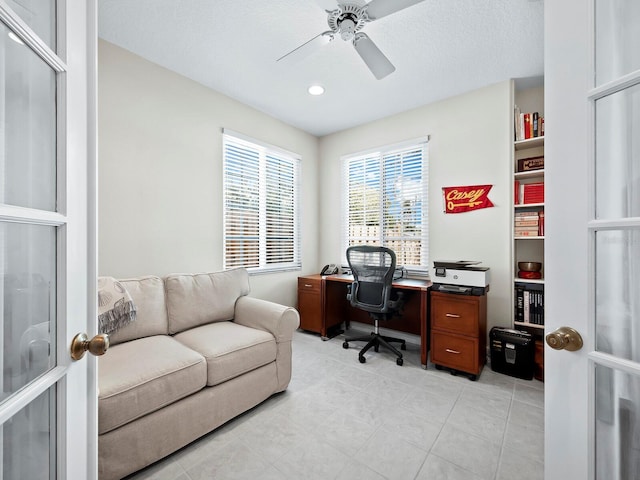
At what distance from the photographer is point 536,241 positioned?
2744mm

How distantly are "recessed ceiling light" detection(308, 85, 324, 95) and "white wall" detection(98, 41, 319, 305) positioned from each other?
2.72 ft

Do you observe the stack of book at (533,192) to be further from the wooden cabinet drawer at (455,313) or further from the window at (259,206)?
the window at (259,206)

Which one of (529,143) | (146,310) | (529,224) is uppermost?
(529,143)

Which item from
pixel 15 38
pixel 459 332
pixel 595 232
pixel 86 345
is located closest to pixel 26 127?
pixel 15 38

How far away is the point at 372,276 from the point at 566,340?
2.20 metres

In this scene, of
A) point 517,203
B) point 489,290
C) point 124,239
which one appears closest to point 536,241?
point 517,203

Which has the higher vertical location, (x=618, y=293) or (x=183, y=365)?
(x=618, y=293)

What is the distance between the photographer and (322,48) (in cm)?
228

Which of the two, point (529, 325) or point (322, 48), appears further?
point (529, 325)

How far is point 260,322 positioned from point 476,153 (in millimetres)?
2730

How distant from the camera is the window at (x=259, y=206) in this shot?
315 cm

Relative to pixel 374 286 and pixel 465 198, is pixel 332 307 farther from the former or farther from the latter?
pixel 465 198

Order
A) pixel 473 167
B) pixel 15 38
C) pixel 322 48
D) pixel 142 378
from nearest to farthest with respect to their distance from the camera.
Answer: pixel 15 38
pixel 142 378
pixel 322 48
pixel 473 167

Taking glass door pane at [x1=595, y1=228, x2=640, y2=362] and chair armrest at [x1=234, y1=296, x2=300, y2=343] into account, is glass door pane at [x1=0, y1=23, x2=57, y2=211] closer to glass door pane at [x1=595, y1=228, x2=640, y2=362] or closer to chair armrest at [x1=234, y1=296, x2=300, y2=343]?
glass door pane at [x1=595, y1=228, x2=640, y2=362]
